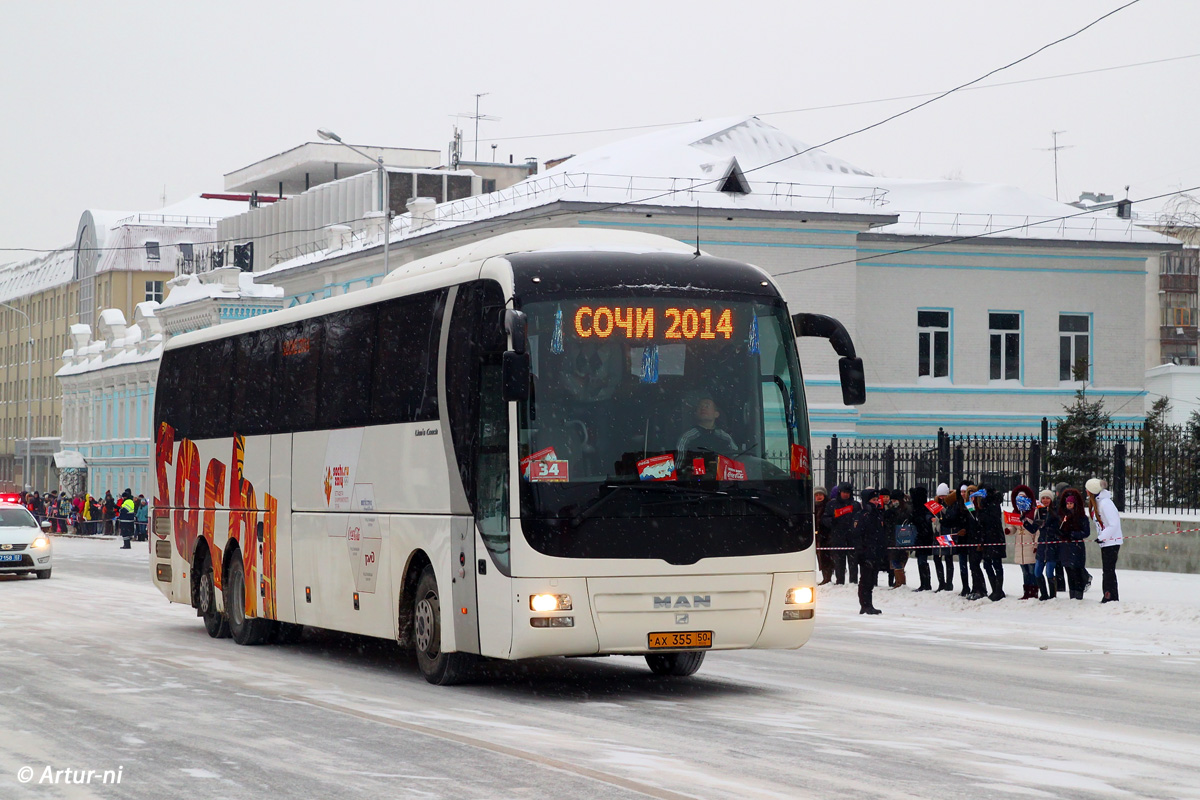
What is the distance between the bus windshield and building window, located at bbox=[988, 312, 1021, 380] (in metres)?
41.7

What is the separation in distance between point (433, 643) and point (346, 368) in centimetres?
315

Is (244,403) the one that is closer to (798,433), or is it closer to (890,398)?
(798,433)

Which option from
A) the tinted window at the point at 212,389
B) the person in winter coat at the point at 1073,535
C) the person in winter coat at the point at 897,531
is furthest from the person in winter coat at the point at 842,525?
the tinted window at the point at 212,389

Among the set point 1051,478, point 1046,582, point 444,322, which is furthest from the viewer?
point 1051,478

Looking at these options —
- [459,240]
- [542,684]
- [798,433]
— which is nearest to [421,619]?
[542,684]

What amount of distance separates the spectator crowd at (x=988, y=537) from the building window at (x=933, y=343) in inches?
1060

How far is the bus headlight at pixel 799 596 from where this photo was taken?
13523mm

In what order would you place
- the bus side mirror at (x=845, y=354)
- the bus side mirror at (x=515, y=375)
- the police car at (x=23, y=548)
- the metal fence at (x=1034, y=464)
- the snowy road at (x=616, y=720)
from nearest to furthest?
1. the snowy road at (x=616, y=720)
2. the bus side mirror at (x=515, y=375)
3. the bus side mirror at (x=845, y=354)
4. the metal fence at (x=1034, y=464)
5. the police car at (x=23, y=548)

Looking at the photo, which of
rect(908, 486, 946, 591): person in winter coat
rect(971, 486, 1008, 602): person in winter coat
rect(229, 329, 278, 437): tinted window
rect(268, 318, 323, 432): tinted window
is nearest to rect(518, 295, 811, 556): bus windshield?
rect(268, 318, 323, 432): tinted window

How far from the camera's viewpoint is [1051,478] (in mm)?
31016

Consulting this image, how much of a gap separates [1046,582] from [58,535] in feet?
175

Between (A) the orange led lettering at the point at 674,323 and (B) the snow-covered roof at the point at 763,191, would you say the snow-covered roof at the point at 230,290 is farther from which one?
(A) the orange led lettering at the point at 674,323

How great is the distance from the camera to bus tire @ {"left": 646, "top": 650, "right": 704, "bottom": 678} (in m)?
14.9

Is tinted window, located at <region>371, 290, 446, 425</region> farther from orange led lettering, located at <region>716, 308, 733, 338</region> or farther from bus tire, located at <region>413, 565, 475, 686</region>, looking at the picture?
orange led lettering, located at <region>716, 308, 733, 338</region>
